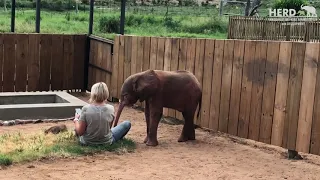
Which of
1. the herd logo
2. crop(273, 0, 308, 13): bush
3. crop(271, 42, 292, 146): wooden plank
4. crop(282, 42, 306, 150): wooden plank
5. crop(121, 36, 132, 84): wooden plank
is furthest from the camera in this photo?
crop(273, 0, 308, 13): bush

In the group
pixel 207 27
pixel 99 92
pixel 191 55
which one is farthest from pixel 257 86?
pixel 207 27

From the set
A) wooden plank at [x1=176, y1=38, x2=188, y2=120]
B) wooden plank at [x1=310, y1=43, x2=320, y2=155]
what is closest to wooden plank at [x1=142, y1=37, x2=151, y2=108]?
wooden plank at [x1=176, y1=38, x2=188, y2=120]

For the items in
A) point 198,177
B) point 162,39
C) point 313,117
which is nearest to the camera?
point 198,177

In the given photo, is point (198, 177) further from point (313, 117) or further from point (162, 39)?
point (162, 39)

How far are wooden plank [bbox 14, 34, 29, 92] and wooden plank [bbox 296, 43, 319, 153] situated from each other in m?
7.39

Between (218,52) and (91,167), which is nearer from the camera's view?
(91,167)

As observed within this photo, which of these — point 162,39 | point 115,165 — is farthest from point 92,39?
point 115,165

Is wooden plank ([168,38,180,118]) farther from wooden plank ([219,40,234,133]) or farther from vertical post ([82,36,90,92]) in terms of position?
vertical post ([82,36,90,92])

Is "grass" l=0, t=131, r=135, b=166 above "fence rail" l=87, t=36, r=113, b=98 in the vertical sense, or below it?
below

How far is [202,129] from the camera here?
30.1 ft

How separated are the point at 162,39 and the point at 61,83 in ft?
13.0

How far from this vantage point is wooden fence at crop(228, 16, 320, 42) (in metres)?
18.9

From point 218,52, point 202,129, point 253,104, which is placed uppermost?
point 218,52

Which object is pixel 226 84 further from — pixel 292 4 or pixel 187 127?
pixel 292 4
